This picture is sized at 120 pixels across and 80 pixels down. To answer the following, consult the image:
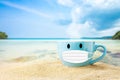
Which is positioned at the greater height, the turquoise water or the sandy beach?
the turquoise water

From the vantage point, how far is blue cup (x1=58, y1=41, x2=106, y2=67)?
60 centimetres

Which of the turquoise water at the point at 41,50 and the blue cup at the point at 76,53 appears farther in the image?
the turquoise water at the point at 41,50

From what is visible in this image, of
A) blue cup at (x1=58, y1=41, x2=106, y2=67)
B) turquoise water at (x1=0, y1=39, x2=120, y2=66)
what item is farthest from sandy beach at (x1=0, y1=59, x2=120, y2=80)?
turquoise water at (x1=0, y1=39, x2=120, y2=66)

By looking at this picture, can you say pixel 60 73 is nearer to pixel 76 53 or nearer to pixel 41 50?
pixel 76 53

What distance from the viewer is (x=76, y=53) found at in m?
0.59

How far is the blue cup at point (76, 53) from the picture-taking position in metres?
0.60

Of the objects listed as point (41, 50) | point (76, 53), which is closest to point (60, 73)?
point (76, 53)

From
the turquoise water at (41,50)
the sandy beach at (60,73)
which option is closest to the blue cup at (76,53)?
the sandy beach at (60,73)

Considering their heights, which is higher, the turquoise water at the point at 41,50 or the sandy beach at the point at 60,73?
the turquoise water at the point at 41,50

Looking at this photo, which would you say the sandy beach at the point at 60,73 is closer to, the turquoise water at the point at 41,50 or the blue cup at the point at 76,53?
the blue cup at the point at 76,53

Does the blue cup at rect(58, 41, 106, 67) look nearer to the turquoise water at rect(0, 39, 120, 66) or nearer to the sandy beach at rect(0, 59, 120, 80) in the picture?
the sandy beach at rect(0, 59, 120, 80)

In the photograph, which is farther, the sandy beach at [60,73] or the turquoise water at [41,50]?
the turquoise water at [41,50]

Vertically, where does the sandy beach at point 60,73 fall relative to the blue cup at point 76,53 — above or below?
below

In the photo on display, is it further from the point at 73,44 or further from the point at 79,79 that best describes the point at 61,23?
the point at 79,79
